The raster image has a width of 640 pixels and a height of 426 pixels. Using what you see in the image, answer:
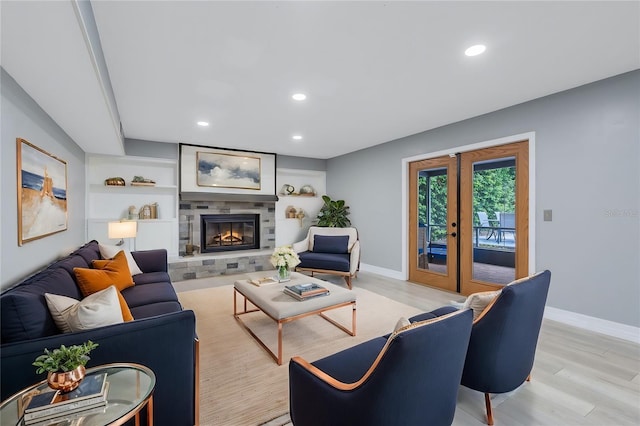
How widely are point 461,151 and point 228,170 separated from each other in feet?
13.8

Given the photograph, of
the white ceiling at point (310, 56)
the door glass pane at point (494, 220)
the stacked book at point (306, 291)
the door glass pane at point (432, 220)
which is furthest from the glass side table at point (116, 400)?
the door glass pane at point (432, 220)

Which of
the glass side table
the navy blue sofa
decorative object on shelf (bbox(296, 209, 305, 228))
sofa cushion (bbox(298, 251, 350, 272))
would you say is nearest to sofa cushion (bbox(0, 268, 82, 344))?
the navy blue sofa

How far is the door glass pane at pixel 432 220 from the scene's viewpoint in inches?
179

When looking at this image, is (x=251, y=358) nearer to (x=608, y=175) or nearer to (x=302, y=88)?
(x=302, y=88)

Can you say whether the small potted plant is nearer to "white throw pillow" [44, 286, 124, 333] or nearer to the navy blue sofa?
the navy blue sofa

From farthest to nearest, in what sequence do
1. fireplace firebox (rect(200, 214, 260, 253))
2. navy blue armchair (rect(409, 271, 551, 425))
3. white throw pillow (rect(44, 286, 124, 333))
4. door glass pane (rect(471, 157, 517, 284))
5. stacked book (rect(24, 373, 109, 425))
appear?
fireplace firebox (rect(200, 214, 260, 253)), door glass pane (rect(471, 157, 517, 284)), navy blue armchair (rect(409, 271, 551, 425)), white throw pillow (rect(44, 286, 124, 333)), stacked book (rect(24, 373, 109, 425))

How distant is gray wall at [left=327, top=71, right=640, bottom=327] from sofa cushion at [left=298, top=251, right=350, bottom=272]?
2.47 metres

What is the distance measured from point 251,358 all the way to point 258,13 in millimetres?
2559

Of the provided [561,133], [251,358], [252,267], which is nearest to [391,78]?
[561,133]

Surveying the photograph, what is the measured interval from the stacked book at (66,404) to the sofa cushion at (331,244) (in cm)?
407

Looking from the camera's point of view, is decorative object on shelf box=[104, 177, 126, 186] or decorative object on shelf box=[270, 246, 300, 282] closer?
decorative object on shelf box=[270, 246, 300, 282]

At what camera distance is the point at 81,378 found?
111cm

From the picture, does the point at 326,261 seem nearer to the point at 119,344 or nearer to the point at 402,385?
the point at 119,344

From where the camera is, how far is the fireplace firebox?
5820mm
